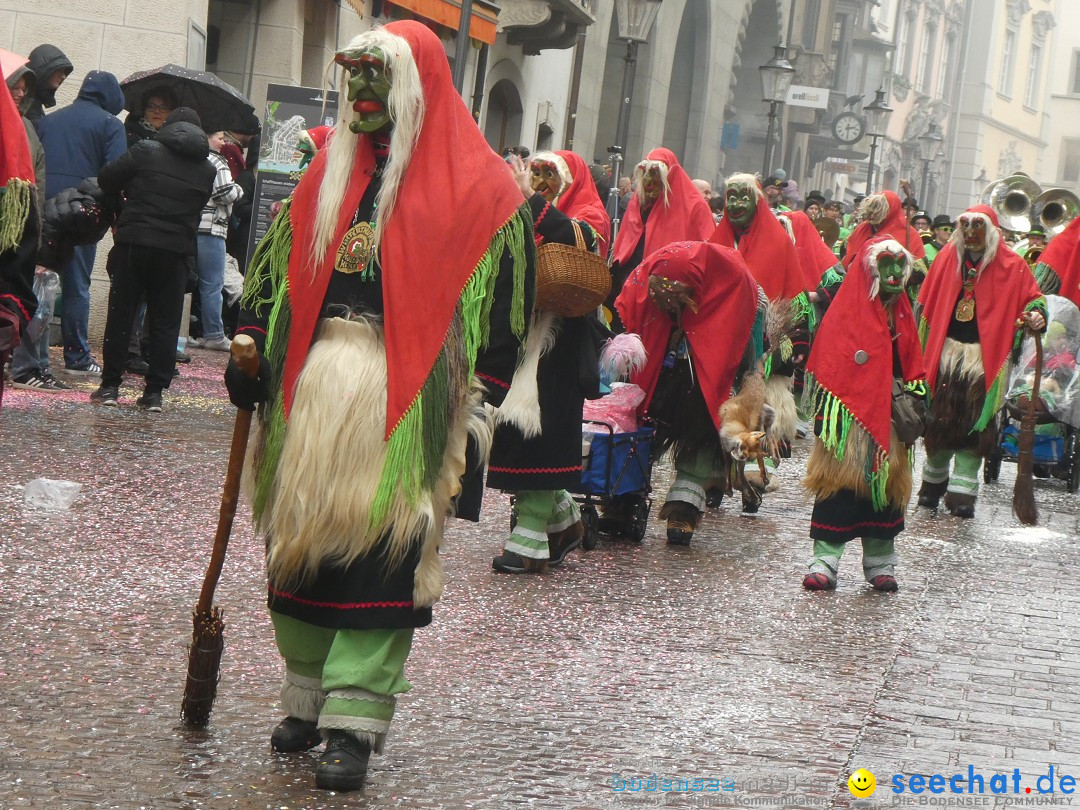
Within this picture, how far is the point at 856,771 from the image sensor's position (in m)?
5.34

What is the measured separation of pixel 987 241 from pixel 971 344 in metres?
0.66

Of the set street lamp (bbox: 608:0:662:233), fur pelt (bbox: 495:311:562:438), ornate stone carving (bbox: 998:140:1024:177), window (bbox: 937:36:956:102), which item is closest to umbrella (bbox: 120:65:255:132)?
street lamp (bbox: 608:0:662:233)

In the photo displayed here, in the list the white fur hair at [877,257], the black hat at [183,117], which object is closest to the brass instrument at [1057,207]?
the black hat at [183,117]

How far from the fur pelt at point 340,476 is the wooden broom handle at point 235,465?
0.41 feet

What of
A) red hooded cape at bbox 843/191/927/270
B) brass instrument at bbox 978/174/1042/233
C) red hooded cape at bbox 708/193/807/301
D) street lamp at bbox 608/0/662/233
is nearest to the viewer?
red hooded cape at bbox 708/193/807/301

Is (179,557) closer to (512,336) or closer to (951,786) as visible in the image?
(512,336)

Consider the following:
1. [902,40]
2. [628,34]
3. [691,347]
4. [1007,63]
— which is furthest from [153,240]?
[1007,63]

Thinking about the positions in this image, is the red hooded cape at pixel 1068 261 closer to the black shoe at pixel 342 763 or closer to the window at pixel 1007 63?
the black shoe at pixel 342 763

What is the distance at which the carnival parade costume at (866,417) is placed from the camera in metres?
8.47

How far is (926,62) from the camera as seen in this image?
7331 cm

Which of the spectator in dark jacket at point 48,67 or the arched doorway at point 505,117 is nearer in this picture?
the spectator in dark jacket at point 48,67

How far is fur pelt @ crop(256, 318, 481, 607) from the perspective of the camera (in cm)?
475

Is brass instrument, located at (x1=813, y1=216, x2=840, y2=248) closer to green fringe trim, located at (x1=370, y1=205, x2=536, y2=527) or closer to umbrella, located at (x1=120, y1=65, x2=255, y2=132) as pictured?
umbrella, located at (x1=120, y1=65, x2=255, y2=132)

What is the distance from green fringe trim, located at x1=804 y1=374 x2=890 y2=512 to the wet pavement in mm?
492
